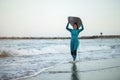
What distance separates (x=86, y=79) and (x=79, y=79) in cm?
18

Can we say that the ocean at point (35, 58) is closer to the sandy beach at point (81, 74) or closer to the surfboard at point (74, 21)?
the sandy beach at point (81, 74)

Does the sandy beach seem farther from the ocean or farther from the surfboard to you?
the surfboard

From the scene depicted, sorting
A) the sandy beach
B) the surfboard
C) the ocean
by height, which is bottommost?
the ocean

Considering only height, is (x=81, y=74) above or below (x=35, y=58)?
above

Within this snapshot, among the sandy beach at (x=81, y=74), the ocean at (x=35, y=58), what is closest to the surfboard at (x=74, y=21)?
the ocean at (x=35, y=58)

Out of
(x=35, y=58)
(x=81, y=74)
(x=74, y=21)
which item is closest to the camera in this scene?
(x=81, y=74)

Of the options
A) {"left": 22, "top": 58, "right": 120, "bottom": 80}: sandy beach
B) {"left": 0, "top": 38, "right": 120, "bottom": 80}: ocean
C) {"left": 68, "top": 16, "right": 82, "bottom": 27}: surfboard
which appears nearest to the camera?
{"left": 22, "top": 58, "right": 120, "bottom": 80}: sandy beach

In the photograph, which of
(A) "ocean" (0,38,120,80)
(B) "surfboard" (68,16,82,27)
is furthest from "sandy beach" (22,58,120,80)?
(B) "surfboard" (68,16,82,27)

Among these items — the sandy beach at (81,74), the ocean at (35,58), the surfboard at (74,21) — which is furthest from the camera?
the surfboard at (74,21)

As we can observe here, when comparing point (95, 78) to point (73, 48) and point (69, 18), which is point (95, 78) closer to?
point (73, 48)

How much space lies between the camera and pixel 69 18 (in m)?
11.6

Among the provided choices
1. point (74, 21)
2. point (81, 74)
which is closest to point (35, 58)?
point (74, 21)

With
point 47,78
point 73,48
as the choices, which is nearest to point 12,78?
point 47,78

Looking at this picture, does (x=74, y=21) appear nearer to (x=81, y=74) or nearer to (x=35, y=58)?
(x=35, y=58)
